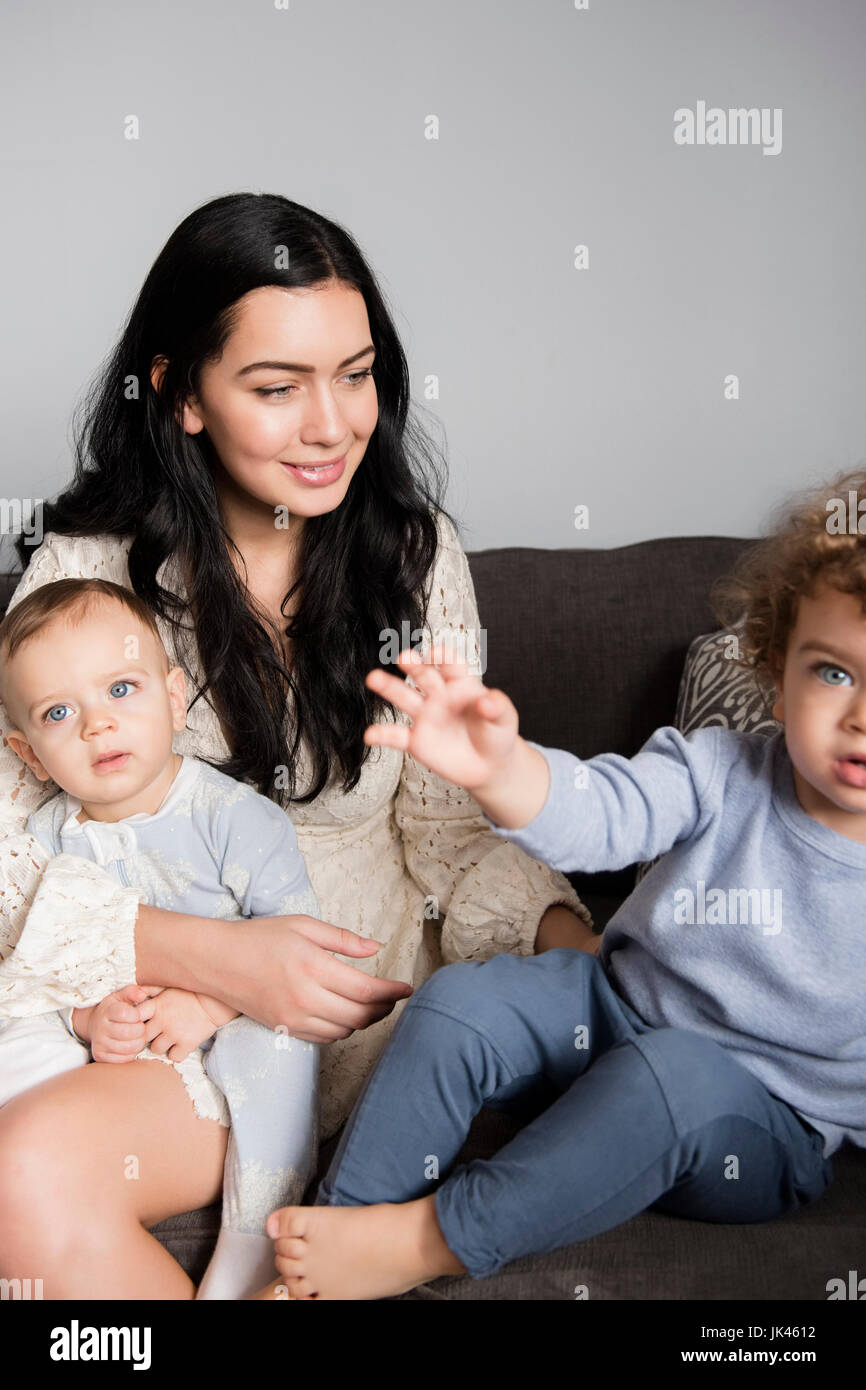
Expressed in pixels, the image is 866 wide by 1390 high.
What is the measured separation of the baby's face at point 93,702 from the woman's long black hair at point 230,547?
7.4 inches

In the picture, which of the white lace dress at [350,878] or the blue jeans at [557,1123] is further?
the white lace dress at [350,878]

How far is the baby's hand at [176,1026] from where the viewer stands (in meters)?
1.38

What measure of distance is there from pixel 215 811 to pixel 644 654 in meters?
0.82

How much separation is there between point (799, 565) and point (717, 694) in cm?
57

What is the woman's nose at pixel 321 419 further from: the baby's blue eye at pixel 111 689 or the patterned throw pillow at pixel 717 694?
the patterned throw pillow at pixel 717 694

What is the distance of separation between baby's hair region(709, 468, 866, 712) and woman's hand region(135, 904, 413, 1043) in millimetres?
519

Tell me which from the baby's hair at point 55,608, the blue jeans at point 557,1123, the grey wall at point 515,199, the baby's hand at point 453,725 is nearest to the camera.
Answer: the baby's hand at point 453,725

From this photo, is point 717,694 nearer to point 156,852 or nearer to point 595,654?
point 595,654

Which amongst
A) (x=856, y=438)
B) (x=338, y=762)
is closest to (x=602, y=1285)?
(x=338, y=762)

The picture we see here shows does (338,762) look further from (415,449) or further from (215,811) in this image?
(415,449)

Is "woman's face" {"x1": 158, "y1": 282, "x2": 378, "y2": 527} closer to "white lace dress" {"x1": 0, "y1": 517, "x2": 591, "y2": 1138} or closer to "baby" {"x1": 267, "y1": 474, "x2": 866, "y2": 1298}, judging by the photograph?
"white lace dress" {"x1": 0, "y1": 517, "x2": 591, "y2": 1138}

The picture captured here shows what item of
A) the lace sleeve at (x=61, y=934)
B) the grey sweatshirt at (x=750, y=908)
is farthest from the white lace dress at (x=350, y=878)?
the grey sweatshirt at (x=750, y=908)

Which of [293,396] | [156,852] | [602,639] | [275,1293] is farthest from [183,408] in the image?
[275,1293]
